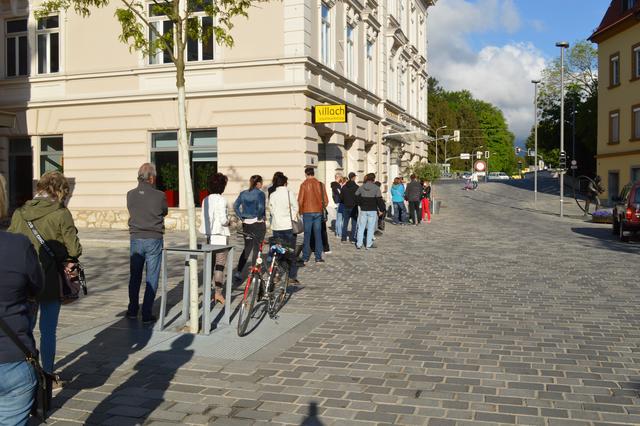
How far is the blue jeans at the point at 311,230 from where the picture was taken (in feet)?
44.0

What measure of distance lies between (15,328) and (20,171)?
2240 centimetres

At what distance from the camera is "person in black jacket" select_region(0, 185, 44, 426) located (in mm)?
2814

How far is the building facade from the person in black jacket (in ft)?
120

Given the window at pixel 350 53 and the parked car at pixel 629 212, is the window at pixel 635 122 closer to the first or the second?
the window at pixel 350 53

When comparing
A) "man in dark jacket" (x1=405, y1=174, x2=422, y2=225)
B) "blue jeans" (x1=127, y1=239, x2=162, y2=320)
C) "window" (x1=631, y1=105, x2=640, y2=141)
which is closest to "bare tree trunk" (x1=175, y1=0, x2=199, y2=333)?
"blue jeans" (x1=127, y1=239, x2=162, y2=320)

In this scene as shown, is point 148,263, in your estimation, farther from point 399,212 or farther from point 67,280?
point 399,212

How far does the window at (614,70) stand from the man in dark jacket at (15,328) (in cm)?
3957

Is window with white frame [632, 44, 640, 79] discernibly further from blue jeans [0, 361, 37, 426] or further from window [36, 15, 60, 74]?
A: blue jeans [0, 361, 37, 426]

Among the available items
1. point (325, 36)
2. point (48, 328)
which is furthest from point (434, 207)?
point (48, 328)

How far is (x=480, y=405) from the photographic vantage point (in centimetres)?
480

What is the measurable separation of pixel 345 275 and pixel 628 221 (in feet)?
31.7

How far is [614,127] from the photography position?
3794cm

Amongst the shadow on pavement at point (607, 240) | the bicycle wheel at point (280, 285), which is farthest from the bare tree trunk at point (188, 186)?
the shadow on pavement at point (607, 240)

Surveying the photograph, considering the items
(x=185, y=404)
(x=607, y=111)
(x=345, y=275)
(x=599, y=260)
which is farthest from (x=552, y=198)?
(x=185, y=404)
